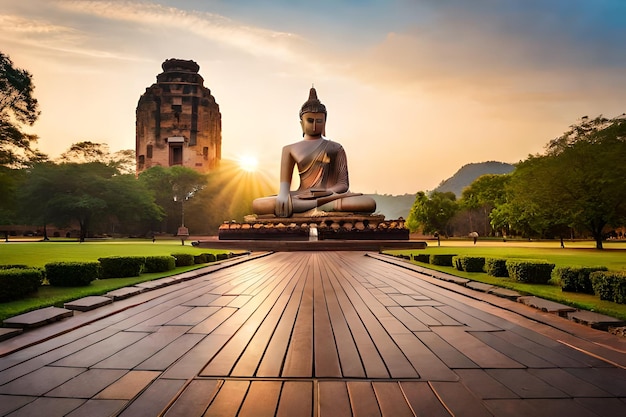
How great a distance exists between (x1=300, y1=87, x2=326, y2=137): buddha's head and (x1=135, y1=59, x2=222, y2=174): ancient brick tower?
3630 centimetres

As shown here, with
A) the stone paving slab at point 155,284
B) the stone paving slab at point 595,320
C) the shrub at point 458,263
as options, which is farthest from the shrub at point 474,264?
the stone paving slab at point 155,284

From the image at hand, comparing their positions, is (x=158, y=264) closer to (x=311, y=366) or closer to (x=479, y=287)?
(x=479, y=287)

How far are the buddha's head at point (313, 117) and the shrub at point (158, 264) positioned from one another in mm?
15748

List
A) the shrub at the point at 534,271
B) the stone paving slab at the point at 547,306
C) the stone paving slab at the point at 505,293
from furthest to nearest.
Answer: the shrub at the point at 534,271, the stone paving slab at the point at 505,293, the stone paving slab at the point at 547,306

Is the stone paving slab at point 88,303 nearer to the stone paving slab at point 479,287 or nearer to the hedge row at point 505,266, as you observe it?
the stone paving slab at point 479,287

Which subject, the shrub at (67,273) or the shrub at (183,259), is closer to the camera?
the shrub at (67,273)

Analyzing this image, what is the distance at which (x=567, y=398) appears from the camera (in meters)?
2.13

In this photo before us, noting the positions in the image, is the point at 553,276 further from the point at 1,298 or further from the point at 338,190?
the point at 338,190

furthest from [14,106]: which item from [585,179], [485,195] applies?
[485,195]

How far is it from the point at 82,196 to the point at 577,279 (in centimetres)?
3495

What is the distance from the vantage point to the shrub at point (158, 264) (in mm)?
8242

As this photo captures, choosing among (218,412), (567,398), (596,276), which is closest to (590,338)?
(567,398)

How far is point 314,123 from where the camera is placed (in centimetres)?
2297

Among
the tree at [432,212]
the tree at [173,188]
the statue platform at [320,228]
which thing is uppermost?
the tree at [173,188]
